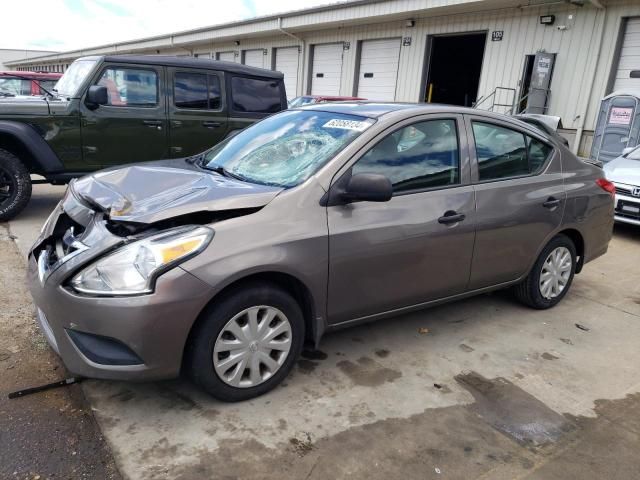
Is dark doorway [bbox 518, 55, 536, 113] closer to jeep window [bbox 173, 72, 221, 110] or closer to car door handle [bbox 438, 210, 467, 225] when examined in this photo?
jeep window [bbox 173, 72, 221, 110]

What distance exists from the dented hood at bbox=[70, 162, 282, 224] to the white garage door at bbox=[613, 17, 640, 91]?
36.7ft

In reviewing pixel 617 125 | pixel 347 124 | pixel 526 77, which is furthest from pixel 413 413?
pixel 526 77

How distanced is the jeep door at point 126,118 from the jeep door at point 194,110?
132 mm

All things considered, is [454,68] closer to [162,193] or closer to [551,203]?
[551,203]

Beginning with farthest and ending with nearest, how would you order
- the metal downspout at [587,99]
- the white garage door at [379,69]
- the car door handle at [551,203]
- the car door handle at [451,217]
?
1. the white garage door at [379,69]
2. the metal downspout at [587,99]
3. the car door handle at [551,203]
4. the car door handle at [451,217]

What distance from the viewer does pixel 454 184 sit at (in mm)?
3506

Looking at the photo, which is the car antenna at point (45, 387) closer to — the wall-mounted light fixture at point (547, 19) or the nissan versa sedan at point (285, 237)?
the nissan versa sedan at point (285, 237)

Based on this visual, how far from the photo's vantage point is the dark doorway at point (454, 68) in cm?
1630

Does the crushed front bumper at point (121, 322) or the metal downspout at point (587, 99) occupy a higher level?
the metal downspout at point (587, 99)

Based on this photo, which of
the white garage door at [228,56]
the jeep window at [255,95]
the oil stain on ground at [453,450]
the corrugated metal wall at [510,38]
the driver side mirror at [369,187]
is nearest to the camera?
the oil stain on ground at [453,450]

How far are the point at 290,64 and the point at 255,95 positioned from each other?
14.3m

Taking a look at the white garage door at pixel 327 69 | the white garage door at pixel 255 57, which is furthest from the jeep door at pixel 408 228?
the white garage door at pixel 255 57

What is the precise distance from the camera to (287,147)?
338 centimetres

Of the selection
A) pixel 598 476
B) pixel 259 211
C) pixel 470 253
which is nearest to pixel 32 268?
pixel 259 211
